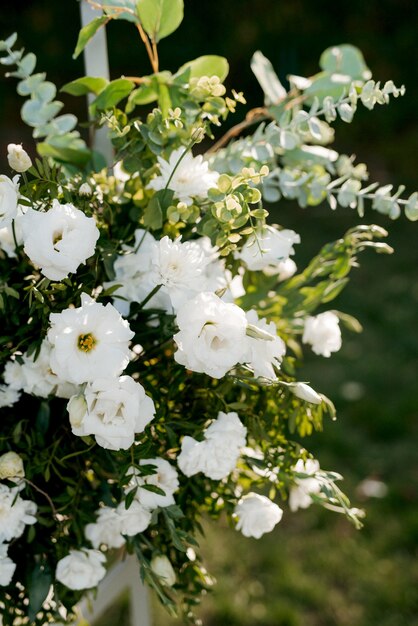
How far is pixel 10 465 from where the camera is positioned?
2.75 feet

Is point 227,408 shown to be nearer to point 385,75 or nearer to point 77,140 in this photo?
point 77,140

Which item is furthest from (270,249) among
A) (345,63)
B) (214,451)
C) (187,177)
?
(345,63)

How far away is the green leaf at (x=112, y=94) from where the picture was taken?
969 millimetres

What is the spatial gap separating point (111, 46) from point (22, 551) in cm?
441

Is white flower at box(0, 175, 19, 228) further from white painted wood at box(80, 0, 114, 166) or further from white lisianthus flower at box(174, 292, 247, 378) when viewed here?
white painted wood at box(80, 0, 114, 166)

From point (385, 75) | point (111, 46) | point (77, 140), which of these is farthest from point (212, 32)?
point (77, 140)

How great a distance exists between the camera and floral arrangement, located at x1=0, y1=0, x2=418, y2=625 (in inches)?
30.1

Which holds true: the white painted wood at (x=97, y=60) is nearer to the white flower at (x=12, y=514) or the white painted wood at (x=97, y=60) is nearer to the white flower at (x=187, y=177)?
the white flower at (x=187, y=177)

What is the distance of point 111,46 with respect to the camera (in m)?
4.91

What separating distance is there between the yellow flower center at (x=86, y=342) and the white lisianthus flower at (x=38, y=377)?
11 cm

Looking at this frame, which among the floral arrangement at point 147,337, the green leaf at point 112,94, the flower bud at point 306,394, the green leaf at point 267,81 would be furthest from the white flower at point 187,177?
the green leaf at point 267,81

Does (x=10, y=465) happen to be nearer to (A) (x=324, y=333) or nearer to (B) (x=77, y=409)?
(B) (x=77, y=409)

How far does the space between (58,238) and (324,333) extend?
413mm

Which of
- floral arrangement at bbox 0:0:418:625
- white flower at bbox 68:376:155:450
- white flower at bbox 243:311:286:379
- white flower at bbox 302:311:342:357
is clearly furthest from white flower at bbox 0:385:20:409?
white flower at bbox 302:311:342:357
